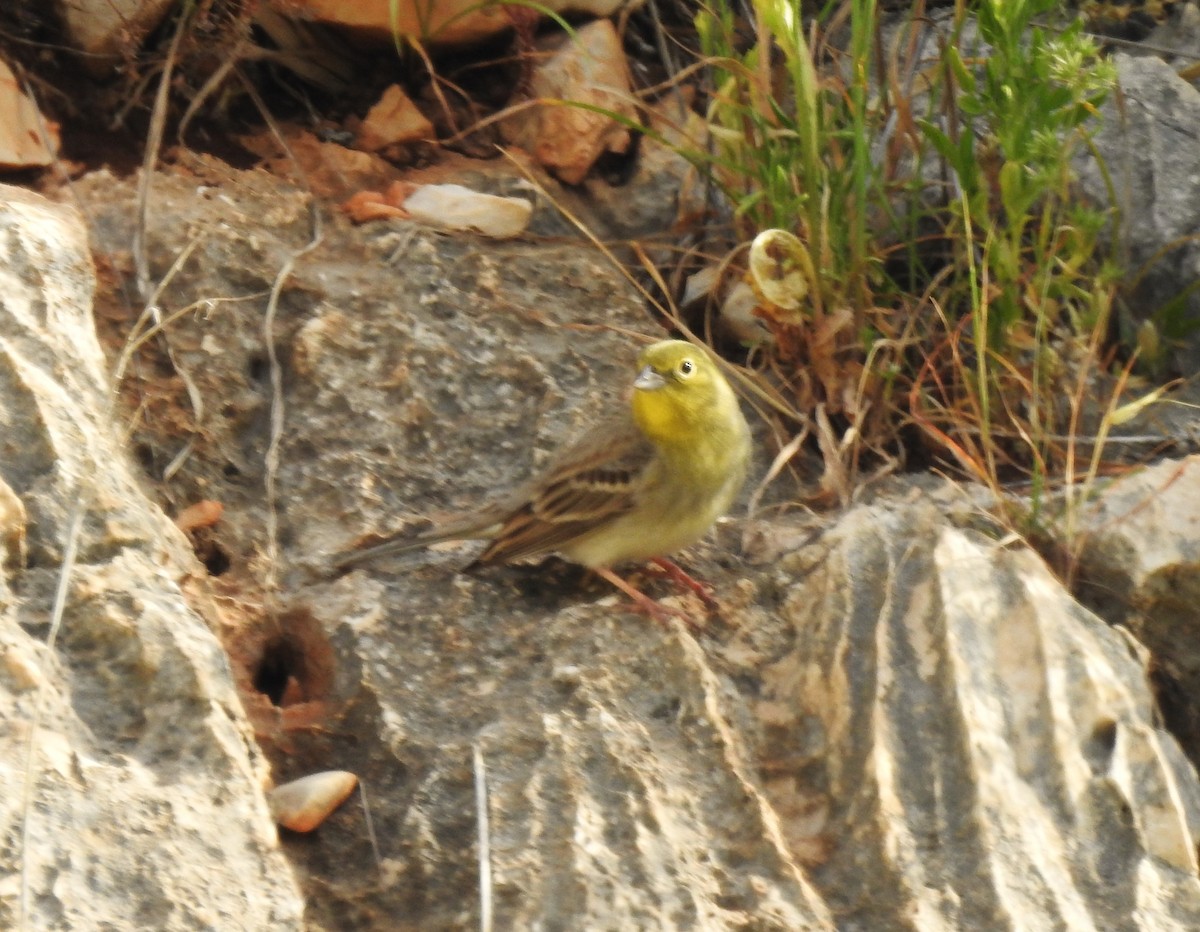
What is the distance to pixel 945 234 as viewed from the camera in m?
4.52

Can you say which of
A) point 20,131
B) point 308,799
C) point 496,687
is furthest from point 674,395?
point 20,131

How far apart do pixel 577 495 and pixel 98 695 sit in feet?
4.65

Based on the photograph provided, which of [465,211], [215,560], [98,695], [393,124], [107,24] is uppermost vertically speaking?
[107,24]

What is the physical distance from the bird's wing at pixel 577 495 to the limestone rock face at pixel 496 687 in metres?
0.14

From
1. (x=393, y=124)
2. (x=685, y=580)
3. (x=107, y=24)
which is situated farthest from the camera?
(x=393, y=124)

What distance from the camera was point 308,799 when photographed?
10.4 feet

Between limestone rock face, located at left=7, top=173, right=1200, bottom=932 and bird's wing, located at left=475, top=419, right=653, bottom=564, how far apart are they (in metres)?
0.14

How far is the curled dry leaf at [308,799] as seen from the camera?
314cm

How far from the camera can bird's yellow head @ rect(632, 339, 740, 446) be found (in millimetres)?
4145

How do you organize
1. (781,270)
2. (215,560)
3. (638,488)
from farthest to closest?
1. (781,270)
2. (638,488)
3. (215,560)

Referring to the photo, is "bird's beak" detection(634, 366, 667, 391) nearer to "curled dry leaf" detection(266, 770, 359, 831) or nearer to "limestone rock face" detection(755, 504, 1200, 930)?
"limestone rock face" detection(755, 504, 1200, 930)

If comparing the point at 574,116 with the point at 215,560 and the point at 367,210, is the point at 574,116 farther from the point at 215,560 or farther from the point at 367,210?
the point at 215,560

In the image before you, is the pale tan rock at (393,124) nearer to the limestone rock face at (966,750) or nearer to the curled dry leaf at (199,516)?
the curled dry leaf at (199,516)

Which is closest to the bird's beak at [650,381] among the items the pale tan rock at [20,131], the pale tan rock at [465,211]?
the pale tan rock at [465,211]
